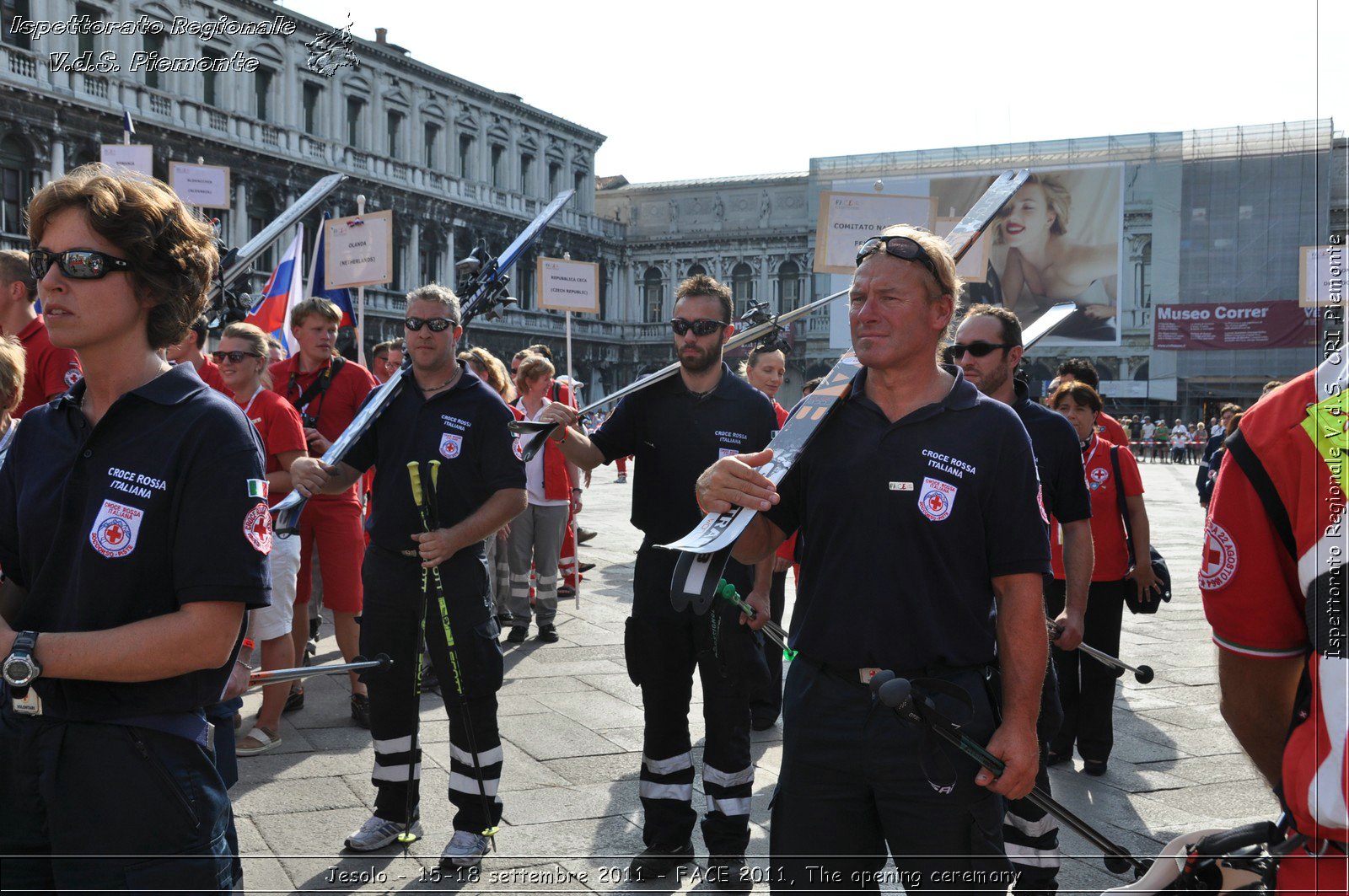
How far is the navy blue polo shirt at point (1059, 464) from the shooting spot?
4148mm

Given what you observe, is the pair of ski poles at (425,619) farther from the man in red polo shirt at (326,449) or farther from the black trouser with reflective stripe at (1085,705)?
the black trouser with reflective stripe at (1085,705)

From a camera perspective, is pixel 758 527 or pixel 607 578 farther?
pixel 607 578

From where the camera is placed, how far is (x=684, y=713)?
14.2 ft

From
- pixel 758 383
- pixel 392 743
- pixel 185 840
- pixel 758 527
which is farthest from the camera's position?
pixel 758 383

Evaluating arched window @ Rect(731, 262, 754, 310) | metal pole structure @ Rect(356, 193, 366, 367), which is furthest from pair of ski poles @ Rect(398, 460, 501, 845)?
arched window @ Rect(731, 262, 754, 310)

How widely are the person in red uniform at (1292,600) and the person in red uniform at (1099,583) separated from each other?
3453 millimetres

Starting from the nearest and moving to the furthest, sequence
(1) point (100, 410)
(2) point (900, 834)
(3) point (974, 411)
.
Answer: (1) point (100, 410) < (2) point (900, 834) < (3) point (974, 411)

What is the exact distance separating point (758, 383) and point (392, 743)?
14.3ft

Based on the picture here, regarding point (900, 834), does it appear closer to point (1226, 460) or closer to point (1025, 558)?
point (1025, 558)

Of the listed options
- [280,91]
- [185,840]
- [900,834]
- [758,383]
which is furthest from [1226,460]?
[280,91]

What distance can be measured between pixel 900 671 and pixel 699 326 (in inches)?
87.6

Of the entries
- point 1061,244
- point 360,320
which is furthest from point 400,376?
point 1061,244

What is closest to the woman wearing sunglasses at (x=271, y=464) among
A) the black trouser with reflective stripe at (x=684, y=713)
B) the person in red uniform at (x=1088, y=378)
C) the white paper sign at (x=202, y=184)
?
the black trouser with reflective stripe at (x=684, y=713)

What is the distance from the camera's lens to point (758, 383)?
316 inches
